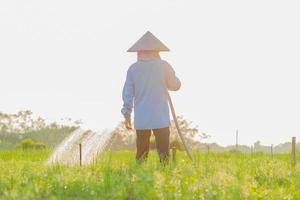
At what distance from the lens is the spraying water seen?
1224cm

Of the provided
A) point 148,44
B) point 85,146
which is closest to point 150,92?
point 148,44

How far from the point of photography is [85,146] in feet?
43.4

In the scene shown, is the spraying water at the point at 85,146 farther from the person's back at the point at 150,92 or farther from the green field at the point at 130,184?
the green field at the point at 130,184

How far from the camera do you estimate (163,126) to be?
31.8 feet

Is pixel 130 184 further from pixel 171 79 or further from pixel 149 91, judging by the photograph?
pixel 171 79

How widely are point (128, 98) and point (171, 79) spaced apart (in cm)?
67

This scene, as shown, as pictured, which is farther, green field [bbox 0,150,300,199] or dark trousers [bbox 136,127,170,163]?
dark trousers [bbox 136,127,170,163]

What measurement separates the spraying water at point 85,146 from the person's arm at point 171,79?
6.92 feet

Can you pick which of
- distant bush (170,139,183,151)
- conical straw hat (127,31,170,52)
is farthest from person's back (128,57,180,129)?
distant bush (170,139,183,151)

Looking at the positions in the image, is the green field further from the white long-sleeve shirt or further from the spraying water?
the spraying water

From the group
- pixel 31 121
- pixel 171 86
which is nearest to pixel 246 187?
pixel 171 86

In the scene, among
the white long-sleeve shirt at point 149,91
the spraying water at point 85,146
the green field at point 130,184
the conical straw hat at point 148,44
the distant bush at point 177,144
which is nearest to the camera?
the green field at point 130,184

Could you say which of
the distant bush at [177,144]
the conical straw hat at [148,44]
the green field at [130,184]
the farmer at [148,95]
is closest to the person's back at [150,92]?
the farmer at [148,95]

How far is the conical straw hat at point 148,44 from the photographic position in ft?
32.2
